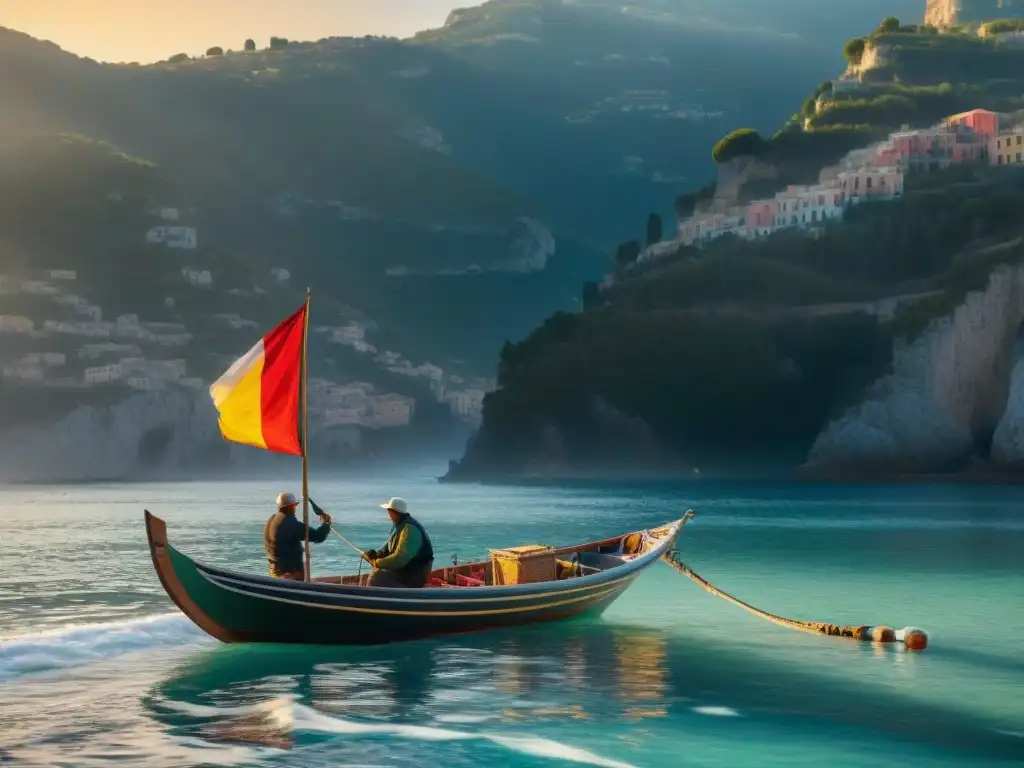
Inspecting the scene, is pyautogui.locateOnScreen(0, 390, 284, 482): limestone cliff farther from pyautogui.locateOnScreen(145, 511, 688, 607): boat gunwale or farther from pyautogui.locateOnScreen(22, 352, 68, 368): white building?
pyautogui.locateOnScreen(145, 511, 688, 607): boat gunwale

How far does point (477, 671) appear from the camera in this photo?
21766 millimetres

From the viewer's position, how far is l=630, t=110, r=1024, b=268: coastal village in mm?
138875

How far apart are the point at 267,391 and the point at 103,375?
179 meters

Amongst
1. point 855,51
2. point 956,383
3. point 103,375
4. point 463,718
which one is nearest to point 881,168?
point 956,383

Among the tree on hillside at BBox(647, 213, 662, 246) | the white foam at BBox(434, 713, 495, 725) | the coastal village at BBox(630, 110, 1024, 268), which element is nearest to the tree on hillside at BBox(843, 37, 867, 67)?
the coastal village at BBox(630, 110, 1024, 268)

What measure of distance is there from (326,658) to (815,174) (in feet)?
465

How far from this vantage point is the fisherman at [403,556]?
899 inches

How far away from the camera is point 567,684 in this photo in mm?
20688

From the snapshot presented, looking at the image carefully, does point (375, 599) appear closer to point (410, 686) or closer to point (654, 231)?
point (410, 686)

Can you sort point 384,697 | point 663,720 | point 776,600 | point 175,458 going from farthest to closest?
point 175,458 → point 776,600 → point 384,697 → point 663,720

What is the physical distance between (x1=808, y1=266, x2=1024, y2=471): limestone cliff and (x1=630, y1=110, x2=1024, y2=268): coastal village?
2968 cm

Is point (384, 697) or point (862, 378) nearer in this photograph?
point (384, 697)

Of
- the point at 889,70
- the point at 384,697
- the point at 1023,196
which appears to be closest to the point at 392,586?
the point at 384,697

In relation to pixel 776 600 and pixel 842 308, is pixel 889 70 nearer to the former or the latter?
pixel 842 308
